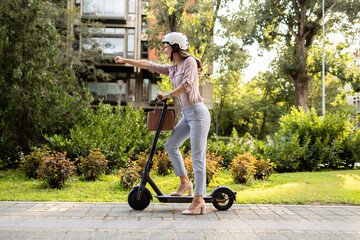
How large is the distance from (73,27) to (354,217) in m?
29.2

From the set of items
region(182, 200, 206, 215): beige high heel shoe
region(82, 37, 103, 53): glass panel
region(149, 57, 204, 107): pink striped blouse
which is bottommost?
region(182, 200, 206, 215): beige high heel shoe

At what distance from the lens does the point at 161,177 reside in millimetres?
8547

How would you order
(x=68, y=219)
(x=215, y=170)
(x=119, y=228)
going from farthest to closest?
(x=215, y=170) → (x=68, y=219) → (x=119, y=228)

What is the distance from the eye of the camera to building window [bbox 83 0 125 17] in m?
30.1

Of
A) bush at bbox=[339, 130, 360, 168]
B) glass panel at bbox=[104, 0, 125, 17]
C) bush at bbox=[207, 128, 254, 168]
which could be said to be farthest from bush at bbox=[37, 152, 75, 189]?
glass panel at bbox=[104, 0, 125, 17]

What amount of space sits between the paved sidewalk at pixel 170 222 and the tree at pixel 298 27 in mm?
20903

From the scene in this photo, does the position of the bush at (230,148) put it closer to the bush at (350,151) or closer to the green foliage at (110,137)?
the green foliage at (110,137)

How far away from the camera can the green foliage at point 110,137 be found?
860 cm

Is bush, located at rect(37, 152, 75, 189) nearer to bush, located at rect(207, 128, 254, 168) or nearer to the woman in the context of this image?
the woman

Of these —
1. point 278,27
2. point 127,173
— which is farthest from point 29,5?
point 278,27

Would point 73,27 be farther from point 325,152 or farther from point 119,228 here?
point 119,228

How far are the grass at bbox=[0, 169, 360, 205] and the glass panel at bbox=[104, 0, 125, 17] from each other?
25057mm

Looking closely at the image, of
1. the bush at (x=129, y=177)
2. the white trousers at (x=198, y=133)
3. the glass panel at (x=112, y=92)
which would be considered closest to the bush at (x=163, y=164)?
the bush at (x=129, y=177)

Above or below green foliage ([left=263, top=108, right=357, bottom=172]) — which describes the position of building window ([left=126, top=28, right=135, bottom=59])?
above
